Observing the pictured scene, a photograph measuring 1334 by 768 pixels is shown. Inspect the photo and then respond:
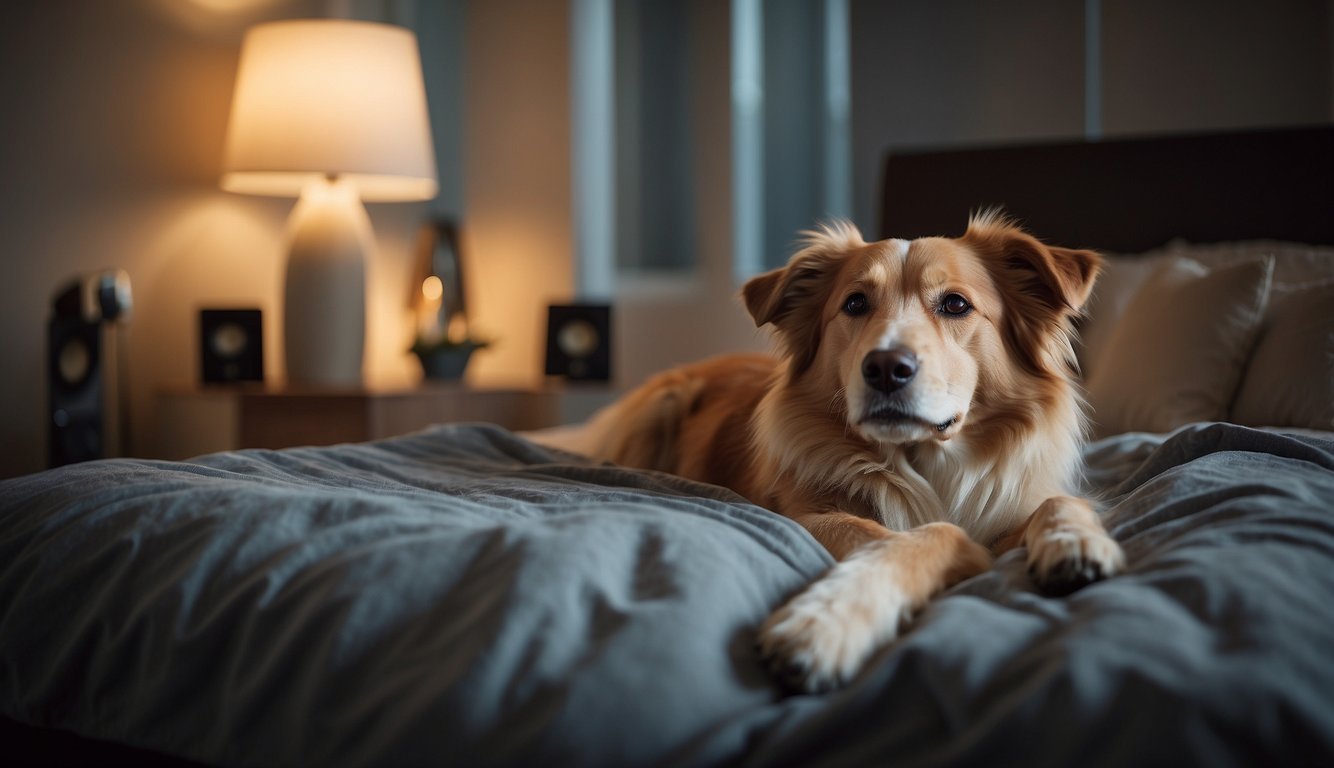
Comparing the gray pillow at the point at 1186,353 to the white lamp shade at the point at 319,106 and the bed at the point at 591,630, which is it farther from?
the white lamp shade at the point at 319,106

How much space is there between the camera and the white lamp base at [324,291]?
136 inches

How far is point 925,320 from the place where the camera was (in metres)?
1.60

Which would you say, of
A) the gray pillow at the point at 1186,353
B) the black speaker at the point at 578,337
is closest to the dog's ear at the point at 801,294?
the gray pillow at the point at 1186,353

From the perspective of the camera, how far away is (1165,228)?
10.3ft

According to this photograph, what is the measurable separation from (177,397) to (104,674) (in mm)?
2532

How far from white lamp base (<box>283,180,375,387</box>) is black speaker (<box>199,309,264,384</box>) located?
117 millimetres

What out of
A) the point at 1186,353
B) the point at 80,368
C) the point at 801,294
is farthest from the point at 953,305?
the point at 80,368

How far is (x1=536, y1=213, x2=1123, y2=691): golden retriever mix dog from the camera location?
146cm

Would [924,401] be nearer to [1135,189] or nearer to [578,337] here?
[1135,189]

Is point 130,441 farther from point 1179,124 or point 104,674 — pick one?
point 1179,124

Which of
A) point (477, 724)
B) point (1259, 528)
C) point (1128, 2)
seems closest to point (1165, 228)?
point (1128, 2)

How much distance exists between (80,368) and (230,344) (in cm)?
63

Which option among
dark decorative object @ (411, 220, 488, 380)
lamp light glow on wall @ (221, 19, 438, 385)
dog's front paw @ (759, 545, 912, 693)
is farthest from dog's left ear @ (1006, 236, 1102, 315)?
dark decorative object @ (411, 220, 488, 380)

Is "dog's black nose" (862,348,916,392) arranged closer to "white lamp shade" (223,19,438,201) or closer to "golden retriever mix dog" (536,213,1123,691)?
"golden retriever mix dog" (536,213,1123,691)
